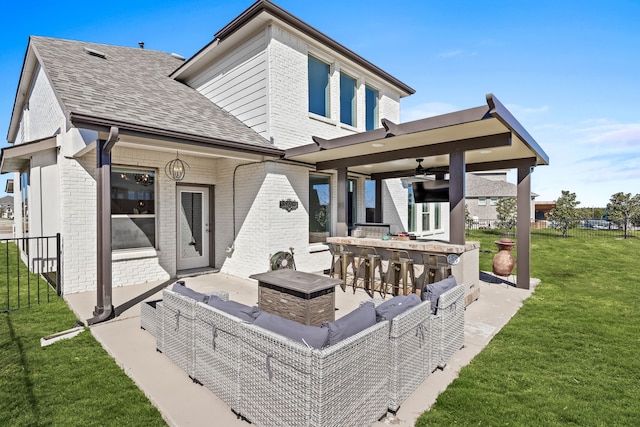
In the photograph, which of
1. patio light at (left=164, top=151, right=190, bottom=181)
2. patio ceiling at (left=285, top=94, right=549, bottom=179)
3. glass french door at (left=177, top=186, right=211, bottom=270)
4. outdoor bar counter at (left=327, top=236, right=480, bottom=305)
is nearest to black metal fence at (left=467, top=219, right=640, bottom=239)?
patio ceiling at (left=285, top=94, right=549, bottom=179)

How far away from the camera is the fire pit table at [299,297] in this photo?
13.8 feet

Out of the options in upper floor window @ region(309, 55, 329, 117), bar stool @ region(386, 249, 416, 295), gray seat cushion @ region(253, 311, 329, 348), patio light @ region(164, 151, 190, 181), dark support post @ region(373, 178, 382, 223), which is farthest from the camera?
dark support post @ region(373, 178, 382, 223)

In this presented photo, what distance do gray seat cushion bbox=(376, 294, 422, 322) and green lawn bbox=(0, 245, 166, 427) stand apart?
2.08 meters

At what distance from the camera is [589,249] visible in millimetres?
14055

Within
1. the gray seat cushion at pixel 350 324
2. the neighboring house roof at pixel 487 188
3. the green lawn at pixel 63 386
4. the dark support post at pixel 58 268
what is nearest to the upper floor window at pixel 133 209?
the dark support post at pixel 58 268

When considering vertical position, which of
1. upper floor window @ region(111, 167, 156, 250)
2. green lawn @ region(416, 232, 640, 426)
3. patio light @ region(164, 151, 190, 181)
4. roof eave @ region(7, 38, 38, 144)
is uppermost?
roof eave @ region(7, 38, 38, 144)

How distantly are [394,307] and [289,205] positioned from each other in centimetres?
508

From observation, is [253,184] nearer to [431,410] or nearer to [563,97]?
[431,410]

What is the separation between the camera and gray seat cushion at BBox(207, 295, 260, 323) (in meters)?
2.90

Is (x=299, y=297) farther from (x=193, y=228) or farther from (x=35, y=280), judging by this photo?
(x=35, y=280)

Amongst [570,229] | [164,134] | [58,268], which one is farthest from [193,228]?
[570,229]

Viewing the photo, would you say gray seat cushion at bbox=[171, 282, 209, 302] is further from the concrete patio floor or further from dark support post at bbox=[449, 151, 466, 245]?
dark support post at bbox=[449, 151, 466, 245]

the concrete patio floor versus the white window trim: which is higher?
the white window trim

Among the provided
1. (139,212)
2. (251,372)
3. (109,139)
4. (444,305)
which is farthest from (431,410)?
(139,212)
